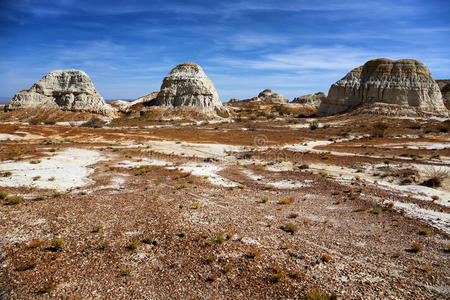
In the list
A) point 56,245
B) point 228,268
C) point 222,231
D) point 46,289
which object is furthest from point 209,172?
point 46,289

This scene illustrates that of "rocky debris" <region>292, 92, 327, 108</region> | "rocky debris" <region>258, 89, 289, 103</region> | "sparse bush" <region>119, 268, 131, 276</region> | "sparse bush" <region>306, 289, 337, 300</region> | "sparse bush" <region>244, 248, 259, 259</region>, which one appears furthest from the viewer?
"rocky debris" <region>258, 89, 289, 103</region>

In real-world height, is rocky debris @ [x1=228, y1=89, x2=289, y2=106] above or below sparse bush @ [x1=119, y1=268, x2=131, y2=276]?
above

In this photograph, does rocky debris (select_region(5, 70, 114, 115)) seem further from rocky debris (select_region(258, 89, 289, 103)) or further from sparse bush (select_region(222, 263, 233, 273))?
rocky debris (select_region(258, 89, 289, 103))

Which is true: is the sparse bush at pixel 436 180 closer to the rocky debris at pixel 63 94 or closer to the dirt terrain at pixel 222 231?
the dirt terrain at pixel 222 231

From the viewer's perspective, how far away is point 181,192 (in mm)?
15547

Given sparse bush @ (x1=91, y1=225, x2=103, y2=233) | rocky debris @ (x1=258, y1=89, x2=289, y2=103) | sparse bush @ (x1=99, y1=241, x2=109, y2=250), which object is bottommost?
sparse bush @ (x1=99, y1=241, x2=109, y2=250)

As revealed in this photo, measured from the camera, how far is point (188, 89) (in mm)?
73688

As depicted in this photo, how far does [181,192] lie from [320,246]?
883 cm

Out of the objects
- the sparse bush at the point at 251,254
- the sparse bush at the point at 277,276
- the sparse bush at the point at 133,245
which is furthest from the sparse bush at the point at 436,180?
the sparse bush at the point at 133,245

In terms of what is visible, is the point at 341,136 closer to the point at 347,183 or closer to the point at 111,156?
the point at 347,183

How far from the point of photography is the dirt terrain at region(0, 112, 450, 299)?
718cm

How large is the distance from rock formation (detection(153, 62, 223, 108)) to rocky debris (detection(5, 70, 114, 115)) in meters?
17.7

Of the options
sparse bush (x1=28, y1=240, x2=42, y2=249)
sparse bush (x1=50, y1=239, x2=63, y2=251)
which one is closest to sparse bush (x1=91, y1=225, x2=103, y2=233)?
sparse bush (x1=50, y1=239, x2=63, y2=251)

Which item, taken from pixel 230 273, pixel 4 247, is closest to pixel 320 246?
pixel 230 273
